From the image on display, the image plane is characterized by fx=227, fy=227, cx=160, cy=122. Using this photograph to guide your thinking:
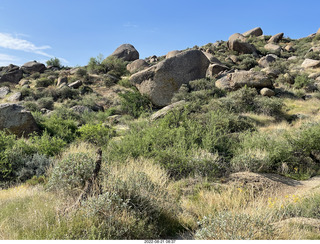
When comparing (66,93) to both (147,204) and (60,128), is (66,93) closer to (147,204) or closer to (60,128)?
(60,128)

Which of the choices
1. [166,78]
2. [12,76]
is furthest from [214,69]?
[12,76]

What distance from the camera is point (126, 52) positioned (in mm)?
39688

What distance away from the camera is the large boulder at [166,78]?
18.9 meters

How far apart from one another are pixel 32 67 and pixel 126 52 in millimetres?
16077

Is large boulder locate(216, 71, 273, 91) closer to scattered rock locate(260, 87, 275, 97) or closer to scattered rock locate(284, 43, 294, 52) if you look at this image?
scattered rock locate(260, 87, 275, 97)

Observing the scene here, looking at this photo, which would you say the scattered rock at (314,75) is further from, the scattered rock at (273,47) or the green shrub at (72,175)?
the green shrub at (72,175)

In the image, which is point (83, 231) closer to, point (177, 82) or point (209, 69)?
point (177, 82)

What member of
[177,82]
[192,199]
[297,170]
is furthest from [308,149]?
[177,82]

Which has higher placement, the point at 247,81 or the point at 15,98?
the point at 15,98

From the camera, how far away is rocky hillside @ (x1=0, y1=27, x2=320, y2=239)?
11.5 feet

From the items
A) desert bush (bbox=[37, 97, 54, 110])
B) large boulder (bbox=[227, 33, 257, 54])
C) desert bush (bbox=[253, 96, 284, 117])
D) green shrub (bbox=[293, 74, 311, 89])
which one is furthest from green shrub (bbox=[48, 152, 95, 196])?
large boulder (bbox=[227, 33, 257, 54])

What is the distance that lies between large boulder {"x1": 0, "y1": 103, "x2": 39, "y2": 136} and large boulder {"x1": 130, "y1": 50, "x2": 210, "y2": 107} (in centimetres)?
991

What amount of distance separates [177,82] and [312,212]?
15.7 m

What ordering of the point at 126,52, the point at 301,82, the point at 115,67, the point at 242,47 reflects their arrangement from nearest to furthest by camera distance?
1. the point at 301,82
2. the point at 115,67
3. the point at 242,47
4. the point at 126,52
